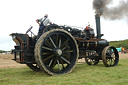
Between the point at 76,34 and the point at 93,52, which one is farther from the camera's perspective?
the point at 93,52

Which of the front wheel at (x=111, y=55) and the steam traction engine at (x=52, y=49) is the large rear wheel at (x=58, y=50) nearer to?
the steam traction engine at (x=52, y=49)

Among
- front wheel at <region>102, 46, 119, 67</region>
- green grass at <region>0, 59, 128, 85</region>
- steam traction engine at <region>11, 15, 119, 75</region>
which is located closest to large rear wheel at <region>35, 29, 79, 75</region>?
steam traction engine at <region>11, 15, 119, 75</region>

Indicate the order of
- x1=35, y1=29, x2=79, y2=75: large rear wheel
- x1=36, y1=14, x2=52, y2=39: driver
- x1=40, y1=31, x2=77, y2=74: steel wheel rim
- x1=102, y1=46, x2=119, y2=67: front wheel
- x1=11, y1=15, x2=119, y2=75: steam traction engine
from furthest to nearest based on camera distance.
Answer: x1=102, y1=46, x2=119, y2=67: front wheel → x1=36, y1=14, x2=52, y2=39: driver → x1=40, y1=31, x2=77, y2=74: steel wheel rim → x1=35, y1=29, x2=79, y2=75: large rear wheel → x1=11, y1=15, x2=119, y2=75: steam traction engine

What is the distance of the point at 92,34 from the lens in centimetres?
915

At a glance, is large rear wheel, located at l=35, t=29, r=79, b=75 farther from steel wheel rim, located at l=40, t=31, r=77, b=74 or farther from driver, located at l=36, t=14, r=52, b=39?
driver, located at l=36, t=14, r=52, b=39

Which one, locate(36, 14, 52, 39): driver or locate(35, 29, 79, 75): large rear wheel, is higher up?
locate(36, 14, 52, 39): driver

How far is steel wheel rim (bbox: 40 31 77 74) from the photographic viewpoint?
20.7ft

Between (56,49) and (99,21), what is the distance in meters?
4.52

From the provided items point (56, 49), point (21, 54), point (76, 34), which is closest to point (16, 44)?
point (21, 54)

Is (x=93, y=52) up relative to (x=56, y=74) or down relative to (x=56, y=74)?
up

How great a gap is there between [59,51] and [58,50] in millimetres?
59

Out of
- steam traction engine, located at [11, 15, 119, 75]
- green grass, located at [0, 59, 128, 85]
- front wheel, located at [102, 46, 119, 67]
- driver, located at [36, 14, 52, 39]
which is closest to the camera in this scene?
green grass, located at [0, 59, 128, 85]

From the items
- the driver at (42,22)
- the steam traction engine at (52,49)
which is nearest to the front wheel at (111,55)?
the steam traction engine at (52,49)

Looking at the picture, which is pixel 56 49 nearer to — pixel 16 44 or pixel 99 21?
pixel 16 44
